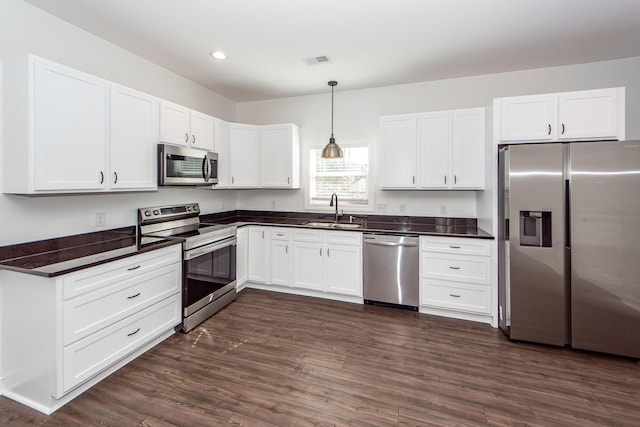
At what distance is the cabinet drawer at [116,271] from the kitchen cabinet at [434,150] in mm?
2513

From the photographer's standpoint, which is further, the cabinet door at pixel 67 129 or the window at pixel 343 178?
the window at pixel 343 178

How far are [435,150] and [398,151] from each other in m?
0.42

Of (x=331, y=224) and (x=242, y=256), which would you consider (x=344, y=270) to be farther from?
(x=242, y=256)

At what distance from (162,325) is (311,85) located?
3.26 meters

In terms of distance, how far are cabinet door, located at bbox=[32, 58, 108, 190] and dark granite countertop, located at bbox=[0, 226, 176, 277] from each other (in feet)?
1.64

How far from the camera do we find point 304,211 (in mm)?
4555

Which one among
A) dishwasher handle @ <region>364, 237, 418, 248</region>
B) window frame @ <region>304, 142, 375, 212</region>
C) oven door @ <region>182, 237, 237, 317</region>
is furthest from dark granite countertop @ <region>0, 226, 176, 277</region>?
window frame @ <region>304, 142, 375, 212</region>

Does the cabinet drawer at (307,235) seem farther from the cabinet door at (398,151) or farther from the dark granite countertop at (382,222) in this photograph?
the cabinet door at (398,151)

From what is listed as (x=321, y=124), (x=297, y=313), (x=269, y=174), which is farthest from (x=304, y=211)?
(x=297, y=313)

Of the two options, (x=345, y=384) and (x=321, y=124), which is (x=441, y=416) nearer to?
(x=345, y=384)

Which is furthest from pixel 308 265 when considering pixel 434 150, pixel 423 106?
pixel 423 106

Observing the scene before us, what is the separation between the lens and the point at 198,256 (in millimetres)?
2998

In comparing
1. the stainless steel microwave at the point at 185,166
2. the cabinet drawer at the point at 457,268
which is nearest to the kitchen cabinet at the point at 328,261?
the cabinet drawer at the point at 457,268

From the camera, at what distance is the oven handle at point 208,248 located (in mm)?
2863
